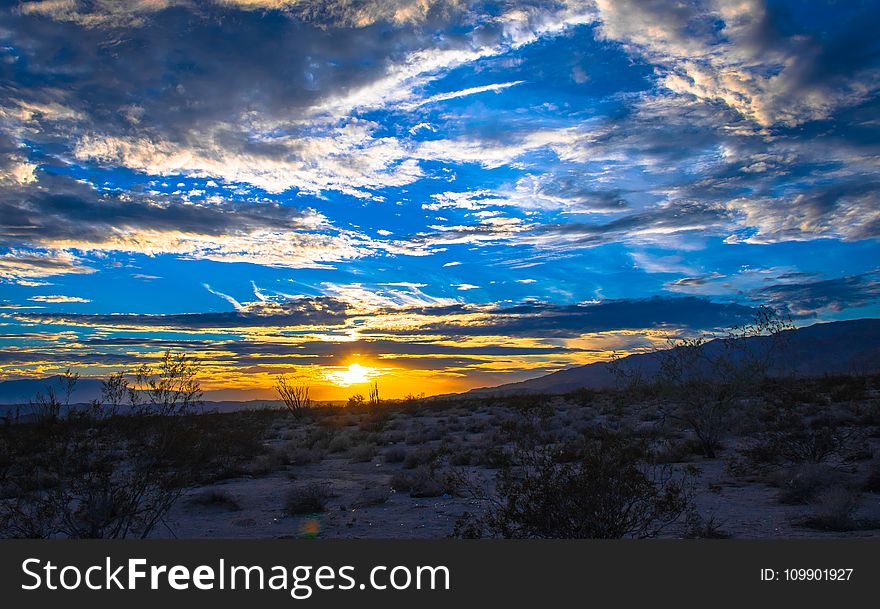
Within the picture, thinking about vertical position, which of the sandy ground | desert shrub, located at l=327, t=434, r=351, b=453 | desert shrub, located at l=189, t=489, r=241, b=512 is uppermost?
desert shrub, located at l=327, t=434, r=351, b=453

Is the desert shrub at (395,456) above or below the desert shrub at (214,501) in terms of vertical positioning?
above

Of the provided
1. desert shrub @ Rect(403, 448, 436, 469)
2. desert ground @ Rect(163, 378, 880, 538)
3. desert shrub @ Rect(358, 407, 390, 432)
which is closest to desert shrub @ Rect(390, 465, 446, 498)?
desert ground @ Rect(163, 378, 880, 538)

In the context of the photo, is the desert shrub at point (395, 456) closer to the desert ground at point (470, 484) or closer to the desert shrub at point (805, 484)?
the desert ground at point (470, 484)

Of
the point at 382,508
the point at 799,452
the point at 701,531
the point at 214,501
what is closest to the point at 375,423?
the point at 214,501

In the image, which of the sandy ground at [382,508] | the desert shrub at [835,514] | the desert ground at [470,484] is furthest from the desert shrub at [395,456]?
the desert shrub at [835,514]

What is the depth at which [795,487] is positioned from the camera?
11078 mm

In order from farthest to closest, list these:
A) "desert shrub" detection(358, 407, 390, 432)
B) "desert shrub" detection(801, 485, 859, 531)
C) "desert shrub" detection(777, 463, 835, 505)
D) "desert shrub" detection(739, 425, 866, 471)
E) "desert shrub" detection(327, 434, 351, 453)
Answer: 1. "desert shrub" detection(358, 407, 390, 432)
2. "desert shrub" detection(327, 434, 351, 453)
3. "desert shrub" detection(739, 425, 866, 471)
4. "desert shrub" detection(777, 463, 835, 505)
5. "desert shrub" detection(801, 485, 859, 531)

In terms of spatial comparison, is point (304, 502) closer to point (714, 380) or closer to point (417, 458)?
point (417, 458)

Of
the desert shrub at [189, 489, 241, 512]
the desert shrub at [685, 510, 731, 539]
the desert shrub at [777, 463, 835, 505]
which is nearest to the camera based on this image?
the desert shrub at [685, 510, 731, 539]

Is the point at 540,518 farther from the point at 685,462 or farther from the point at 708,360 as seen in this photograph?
the point at 708,360

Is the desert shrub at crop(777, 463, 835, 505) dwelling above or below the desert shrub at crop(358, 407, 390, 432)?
below

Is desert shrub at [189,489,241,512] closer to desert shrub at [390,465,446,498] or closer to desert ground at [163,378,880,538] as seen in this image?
desert ground at [163,378,880,538]

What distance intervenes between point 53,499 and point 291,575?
534cm

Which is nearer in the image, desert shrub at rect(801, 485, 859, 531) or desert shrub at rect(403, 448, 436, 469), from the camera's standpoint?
desert shrub at rect(801, 485, 859, 531)
